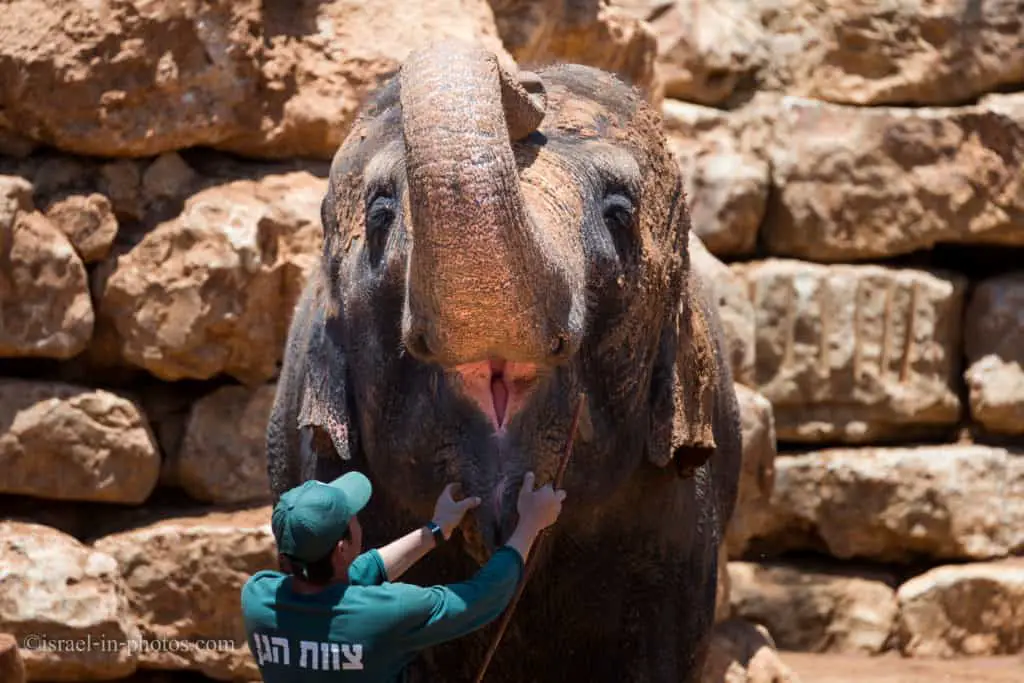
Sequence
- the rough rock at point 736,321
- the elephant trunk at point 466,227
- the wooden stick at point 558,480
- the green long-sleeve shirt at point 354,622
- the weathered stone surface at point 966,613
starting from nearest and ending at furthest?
the elephant trunk at point 466,227 → the green long-sleeve shirt at point 354,622 → the wooden stick at point 558,480 → the rough rock at point 736,321 → the weathered stone surface at point 966,613

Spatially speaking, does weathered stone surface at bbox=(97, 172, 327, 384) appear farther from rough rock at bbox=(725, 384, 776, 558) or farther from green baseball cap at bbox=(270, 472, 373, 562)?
green baseball cap at bbox=(270, 472, 373, 562)

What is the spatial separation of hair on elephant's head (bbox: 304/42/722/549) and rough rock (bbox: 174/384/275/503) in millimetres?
1578

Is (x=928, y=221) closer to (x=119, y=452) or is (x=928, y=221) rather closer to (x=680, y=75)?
(x=680, y=75)

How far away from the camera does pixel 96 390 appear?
4.92 metres

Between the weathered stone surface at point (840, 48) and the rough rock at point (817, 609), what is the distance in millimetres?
1648

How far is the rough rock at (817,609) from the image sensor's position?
612cm

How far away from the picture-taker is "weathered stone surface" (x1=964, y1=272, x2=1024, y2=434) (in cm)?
623

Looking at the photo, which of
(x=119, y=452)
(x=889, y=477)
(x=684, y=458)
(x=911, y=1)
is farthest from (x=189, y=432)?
(x=911, y=1)

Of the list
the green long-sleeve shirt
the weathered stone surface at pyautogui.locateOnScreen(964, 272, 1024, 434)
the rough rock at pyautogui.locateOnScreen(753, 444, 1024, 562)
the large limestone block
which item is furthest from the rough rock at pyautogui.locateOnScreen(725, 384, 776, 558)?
the green long-sleeve shirt

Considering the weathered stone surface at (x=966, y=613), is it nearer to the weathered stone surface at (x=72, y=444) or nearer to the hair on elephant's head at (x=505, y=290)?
the weathered stone surface at (x=72, y=444)

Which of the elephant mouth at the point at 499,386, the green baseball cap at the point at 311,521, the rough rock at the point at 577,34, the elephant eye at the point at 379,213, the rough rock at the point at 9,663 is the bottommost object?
the rough rock at the point at 9,663

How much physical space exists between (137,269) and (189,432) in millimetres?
478

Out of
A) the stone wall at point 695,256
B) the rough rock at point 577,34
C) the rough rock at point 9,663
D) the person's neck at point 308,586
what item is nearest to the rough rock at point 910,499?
the stone wall at point 695,256

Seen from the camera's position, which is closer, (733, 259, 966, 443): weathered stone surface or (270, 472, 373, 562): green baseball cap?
(270, 472, 373, 562): green baseball cap
